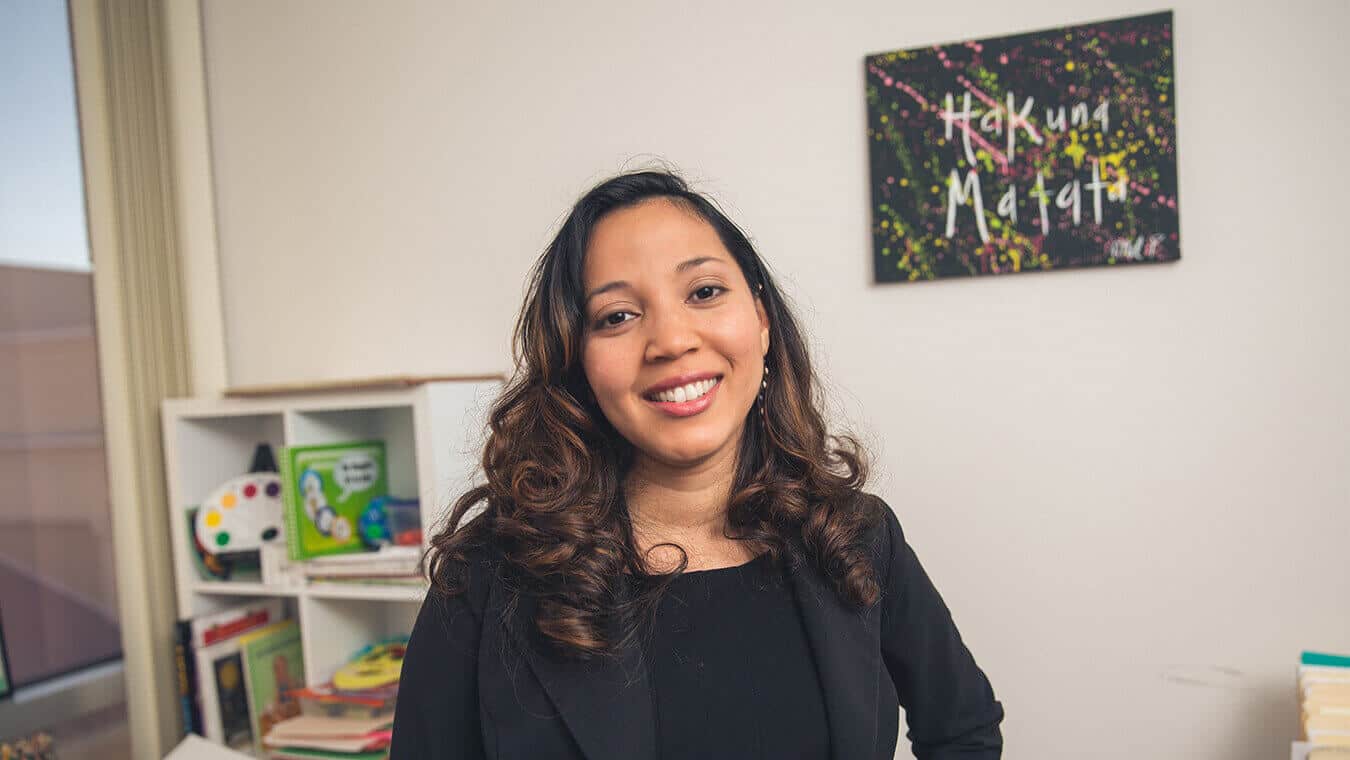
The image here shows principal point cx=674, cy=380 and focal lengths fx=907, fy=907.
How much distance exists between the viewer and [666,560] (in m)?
1.32

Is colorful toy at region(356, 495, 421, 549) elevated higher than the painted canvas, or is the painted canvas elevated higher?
the painted canvas

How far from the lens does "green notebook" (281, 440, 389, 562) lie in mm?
2055

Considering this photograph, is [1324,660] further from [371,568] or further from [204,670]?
[204,670]

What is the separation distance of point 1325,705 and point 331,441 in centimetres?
206

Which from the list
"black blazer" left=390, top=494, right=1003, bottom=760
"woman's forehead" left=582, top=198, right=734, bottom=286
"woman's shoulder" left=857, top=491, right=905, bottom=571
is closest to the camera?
"black blazer" left=390, top=494, right=1003, bottom=760

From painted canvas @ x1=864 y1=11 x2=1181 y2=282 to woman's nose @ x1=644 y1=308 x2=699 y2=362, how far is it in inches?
32.7

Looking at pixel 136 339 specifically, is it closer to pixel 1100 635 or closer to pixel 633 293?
pixel 633 293

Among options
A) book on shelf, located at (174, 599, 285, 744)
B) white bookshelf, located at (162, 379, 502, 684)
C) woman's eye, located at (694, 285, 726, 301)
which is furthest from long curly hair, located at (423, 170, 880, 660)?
book on shelf, located at (174, 599, 285, 744)

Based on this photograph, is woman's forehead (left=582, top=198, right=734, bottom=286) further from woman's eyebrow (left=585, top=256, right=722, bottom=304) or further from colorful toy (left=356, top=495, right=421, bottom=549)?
colorful toy (left=356, top=495, right=421, bottom=549)

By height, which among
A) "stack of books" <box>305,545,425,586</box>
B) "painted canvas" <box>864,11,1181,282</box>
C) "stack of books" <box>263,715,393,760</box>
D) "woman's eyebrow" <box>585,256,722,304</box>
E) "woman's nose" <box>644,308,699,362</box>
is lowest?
"stack of books" <box>263,715,393,760</box>

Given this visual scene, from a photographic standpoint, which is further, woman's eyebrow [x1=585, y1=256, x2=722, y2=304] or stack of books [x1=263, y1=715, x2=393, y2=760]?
stack of books [x1=263, y1=715, x2=393, y2=760]

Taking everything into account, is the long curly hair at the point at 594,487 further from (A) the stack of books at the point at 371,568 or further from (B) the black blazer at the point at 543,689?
(A) the stack of books at the point at 371,568

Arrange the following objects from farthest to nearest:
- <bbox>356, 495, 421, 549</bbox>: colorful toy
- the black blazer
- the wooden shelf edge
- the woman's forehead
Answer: <bbox>356, 495, 421, 549</bbox>: colorful toy
the wooden shelf edge
the woman's forehead
the black blazer
